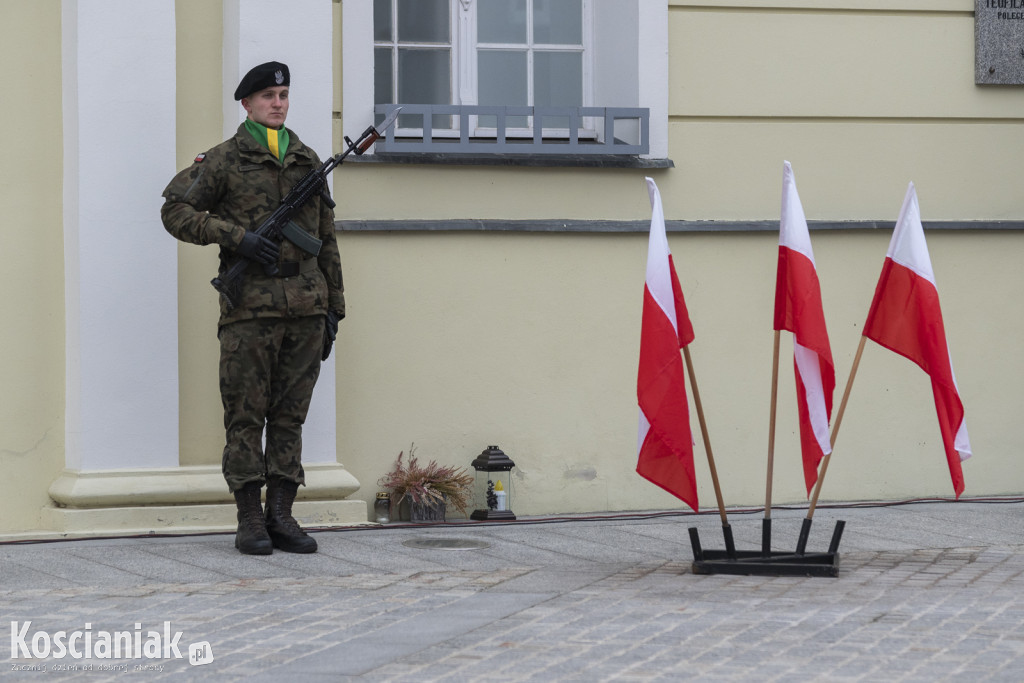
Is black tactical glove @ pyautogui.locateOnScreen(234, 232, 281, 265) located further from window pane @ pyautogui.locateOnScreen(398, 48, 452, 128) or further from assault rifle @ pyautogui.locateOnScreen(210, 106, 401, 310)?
Answer: window pane @ pyautogui.locateOnScreen(398, 48, 452, 128)

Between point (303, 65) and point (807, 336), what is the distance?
2.87 metres

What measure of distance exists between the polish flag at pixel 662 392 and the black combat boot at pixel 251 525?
1685 mm

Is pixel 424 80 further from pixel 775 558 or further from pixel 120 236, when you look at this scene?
pixel 775 558

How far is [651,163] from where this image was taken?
23.9 ft

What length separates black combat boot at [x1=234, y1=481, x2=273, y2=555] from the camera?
235 inches

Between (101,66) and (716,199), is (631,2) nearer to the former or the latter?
(716,199)

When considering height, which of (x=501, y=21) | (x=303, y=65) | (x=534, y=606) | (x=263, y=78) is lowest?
(x=534, y=606)

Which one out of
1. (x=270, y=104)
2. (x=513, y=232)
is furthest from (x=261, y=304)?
(x=513, y=232)

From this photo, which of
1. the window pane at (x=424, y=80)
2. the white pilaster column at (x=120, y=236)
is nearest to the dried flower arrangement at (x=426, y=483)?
the white pilaster column at (x=120, y=236)

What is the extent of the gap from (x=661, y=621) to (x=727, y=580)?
0.81 meters

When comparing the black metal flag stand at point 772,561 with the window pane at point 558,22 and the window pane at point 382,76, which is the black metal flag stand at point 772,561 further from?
the window pane at point 558,22

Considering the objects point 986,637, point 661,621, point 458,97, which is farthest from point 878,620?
point 458,97

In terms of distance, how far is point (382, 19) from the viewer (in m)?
7.34

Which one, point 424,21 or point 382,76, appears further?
point 424,21
